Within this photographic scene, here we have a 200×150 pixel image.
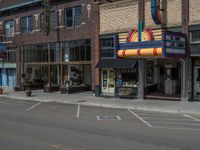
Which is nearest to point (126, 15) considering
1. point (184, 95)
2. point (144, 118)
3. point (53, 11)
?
point (184, 95)

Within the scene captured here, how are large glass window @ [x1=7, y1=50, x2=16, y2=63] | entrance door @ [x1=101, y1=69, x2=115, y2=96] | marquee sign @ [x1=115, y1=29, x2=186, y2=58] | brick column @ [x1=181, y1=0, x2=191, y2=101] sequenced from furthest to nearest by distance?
large glass window @ [x1=7, y1=50, x2=16, y2=63]
entrance door @ [x1=101, y1=69, x2=115, y2=96]
brick column @ [x1=181, y1=0, x2=191, y2=101]
marquee sign @ [x1=115, y1=29, x2=186, y2=58]

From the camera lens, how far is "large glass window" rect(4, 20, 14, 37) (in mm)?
37953

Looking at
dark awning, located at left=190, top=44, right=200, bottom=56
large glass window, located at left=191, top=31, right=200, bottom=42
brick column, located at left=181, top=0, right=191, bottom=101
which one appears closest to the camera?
dark awning, located at left=190, top=44, right=200, bottom=56

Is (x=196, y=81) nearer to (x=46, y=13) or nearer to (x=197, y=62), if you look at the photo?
(x=197, y=62)

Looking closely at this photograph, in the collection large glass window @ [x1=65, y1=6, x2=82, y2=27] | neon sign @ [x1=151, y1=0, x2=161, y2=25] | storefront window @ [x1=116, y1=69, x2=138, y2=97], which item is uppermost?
large glass window @ [x1=65, y1=6, x2=82, y2=27]

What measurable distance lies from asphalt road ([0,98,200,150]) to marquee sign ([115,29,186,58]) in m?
6.28

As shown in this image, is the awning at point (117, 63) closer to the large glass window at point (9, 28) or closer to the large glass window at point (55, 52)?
the large glass window at point (55, 52)

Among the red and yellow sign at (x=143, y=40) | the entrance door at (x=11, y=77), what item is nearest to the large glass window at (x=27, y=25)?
the entrance door at (x=11, y=77)

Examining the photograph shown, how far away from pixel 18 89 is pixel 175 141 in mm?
27496

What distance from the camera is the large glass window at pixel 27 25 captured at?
3503cm

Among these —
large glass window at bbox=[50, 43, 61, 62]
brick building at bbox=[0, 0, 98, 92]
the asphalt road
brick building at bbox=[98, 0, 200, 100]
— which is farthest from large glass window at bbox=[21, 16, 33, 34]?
the asphalt road

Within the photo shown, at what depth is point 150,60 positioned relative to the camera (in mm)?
25625

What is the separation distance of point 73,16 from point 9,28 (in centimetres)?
1158

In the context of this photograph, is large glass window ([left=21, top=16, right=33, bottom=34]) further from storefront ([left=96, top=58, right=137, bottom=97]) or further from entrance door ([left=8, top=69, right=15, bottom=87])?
storefront ([left=96, top=58, right=137, bottom=97])
